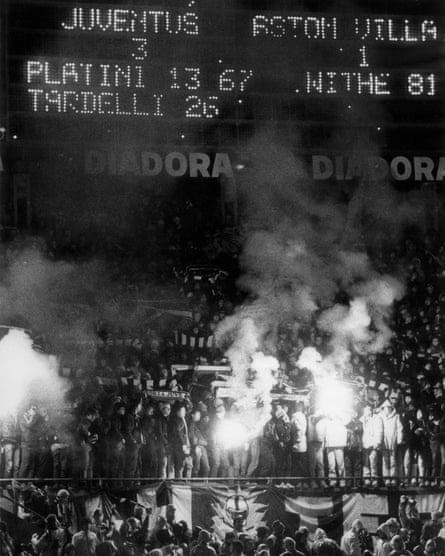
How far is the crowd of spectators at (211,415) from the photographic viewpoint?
10.7 metres

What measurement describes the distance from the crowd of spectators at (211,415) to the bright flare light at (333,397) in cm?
8

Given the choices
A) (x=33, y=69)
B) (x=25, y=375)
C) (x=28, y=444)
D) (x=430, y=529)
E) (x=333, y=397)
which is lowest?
(x=430, y=529)

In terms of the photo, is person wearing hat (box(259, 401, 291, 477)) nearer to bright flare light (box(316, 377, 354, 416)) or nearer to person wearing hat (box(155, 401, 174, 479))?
bright flare light (box(316, 377, 354, 416))

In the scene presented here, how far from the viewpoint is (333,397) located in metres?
11.7

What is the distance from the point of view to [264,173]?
531 inches

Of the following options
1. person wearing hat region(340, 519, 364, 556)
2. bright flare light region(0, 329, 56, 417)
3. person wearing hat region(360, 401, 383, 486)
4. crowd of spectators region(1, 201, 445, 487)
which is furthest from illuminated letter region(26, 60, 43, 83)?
person wearing hat region(340, 519, 364, 556)

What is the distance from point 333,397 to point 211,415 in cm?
140

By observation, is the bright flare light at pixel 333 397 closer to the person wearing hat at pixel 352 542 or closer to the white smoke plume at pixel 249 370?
the white smoke plume at pixel 249 370

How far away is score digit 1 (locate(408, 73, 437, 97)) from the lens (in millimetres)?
11597

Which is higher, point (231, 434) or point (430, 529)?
point (231, 434)

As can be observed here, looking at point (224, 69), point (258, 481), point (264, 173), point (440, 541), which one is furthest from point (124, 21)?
point (440, 541)

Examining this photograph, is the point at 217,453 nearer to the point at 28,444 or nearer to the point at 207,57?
the point at 28,444

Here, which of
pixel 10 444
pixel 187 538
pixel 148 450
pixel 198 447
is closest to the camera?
pixel 187 538

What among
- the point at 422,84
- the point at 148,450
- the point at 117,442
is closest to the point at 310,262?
the point at 422,84
